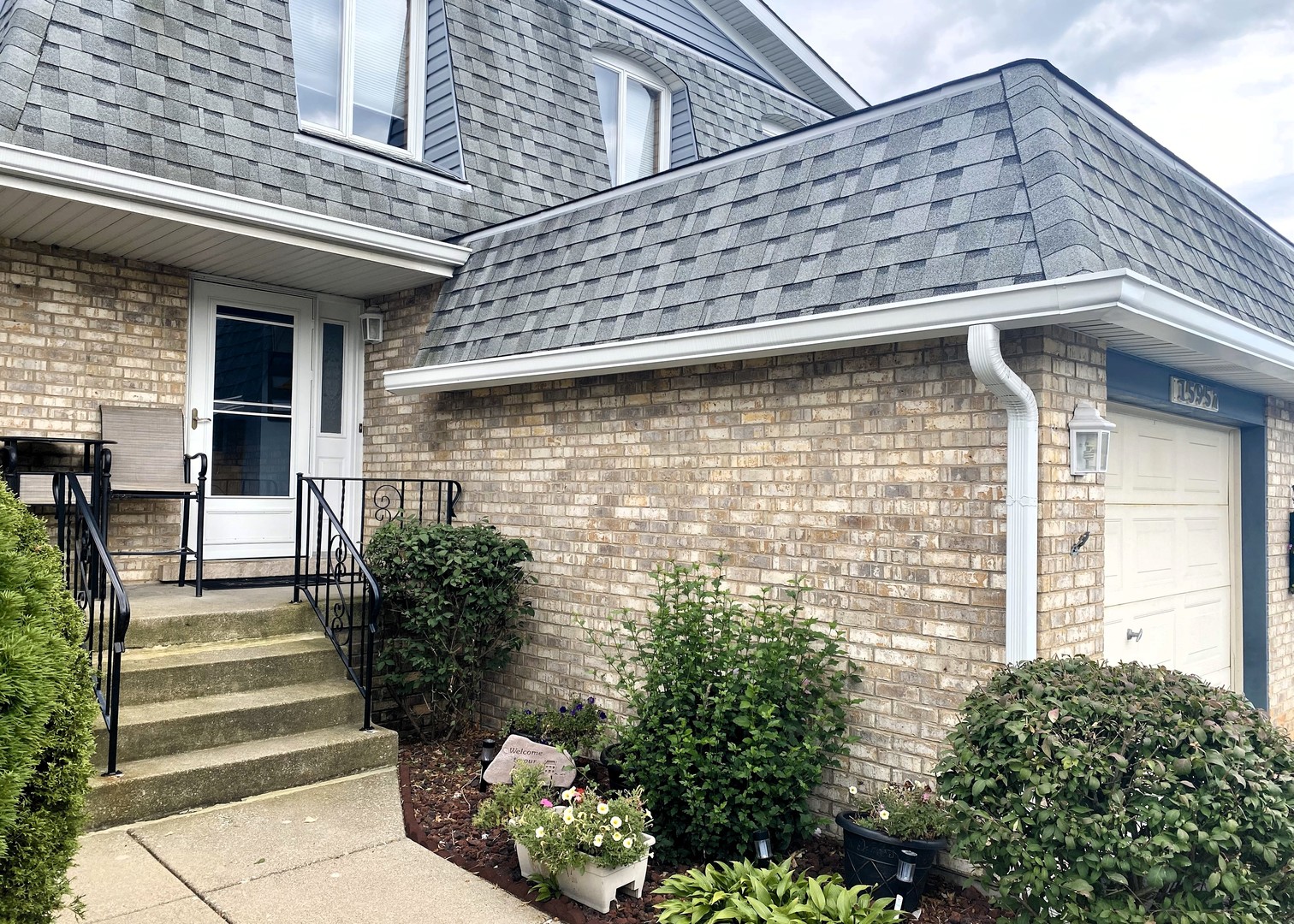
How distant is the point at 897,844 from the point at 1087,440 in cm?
190

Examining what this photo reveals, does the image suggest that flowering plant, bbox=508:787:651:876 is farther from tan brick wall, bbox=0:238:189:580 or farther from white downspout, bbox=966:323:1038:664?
tan brick wall, bbox=0:238:189:580

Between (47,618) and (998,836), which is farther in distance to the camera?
(998,836)

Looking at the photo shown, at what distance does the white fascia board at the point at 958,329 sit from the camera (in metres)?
3.53

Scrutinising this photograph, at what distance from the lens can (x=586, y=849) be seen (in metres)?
3.73

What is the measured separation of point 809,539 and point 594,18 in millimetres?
6815

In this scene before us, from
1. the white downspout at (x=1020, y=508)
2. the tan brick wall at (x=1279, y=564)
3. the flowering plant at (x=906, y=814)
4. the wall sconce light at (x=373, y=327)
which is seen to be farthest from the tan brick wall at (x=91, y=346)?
the tan brick wall at (x=1279, y=564)

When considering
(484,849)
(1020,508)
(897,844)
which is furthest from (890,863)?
(484,849)

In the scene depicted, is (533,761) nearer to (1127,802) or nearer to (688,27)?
(1127,802)

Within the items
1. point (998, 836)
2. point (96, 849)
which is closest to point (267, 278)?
point (96, 849)

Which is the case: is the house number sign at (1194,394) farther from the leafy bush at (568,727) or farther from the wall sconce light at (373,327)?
the wall sconce light at (373,327)

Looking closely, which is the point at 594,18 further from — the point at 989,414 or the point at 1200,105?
the point at 1200,105

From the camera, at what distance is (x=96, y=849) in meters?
3.98

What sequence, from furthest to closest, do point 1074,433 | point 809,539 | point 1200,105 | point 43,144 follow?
point 1200,105
point 43,144
point 809,539
point 1074,433

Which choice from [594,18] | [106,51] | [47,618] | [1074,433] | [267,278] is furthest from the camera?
[594,18]
